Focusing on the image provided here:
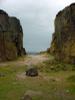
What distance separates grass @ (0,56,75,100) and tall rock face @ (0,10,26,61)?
939cm

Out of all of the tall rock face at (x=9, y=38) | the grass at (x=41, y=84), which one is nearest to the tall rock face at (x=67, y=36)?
the grass at (x=41, y=84)

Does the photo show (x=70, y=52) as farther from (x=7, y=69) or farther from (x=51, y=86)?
(x=51, y=86)

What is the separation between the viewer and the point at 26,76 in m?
31.6

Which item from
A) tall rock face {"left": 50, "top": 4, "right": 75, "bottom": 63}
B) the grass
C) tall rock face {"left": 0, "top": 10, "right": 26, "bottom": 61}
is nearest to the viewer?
the grass

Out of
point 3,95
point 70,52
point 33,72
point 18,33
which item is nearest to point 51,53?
point 18,33

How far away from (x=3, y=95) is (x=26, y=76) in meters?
9.78

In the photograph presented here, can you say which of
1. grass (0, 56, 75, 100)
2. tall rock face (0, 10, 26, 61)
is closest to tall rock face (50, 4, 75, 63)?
grass (0, 56, 75, 100)

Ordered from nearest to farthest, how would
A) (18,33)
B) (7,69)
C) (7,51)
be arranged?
(7,69) < (7,51) < (18,33)

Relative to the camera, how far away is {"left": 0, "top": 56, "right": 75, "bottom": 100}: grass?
71.2 feet

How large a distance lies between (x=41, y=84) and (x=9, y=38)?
23400 mm

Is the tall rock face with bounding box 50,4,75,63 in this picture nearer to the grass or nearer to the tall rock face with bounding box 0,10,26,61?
the grass

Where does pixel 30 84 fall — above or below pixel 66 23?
below

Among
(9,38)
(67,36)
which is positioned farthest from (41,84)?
(9,38)

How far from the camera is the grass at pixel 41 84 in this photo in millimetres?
21688
